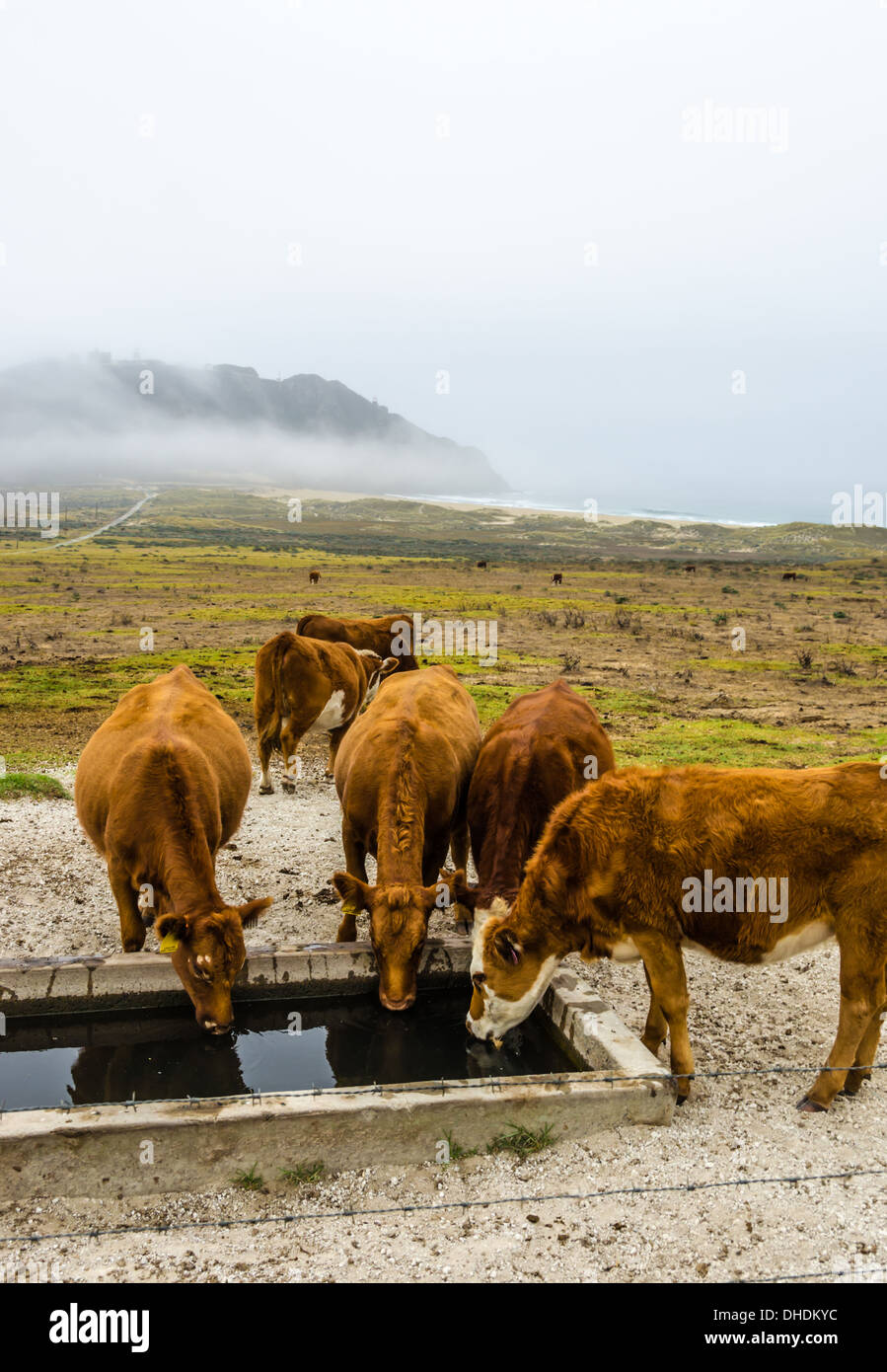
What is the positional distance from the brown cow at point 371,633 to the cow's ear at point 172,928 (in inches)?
429

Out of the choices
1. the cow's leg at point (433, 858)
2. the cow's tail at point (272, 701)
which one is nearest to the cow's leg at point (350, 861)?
the cow's leg at point (433, 858)

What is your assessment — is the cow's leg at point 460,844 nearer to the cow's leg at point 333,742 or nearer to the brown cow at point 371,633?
the cow's leg at point 333,742

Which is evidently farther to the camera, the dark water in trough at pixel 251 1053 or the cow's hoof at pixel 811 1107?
the dark water in trough at pixel 251 1053

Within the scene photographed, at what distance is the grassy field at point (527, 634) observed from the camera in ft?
56.2

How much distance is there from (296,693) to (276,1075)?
290 inches

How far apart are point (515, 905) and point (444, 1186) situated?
1668mm

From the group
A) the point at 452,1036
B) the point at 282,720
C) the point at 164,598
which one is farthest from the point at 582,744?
the point at 164,598

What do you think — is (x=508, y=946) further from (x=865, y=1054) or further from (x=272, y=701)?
(x=272, y=701)

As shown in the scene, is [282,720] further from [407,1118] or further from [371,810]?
[407,1118]

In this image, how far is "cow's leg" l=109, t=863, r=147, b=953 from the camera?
253 inches

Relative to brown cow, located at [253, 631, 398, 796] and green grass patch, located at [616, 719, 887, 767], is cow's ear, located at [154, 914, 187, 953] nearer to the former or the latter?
brown cow, located at [253, 631, 398, 796]

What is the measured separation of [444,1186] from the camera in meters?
4.90

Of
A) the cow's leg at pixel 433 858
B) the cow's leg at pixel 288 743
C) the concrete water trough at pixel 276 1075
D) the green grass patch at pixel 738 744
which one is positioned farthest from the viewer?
the green grass patch at pixel 738 744

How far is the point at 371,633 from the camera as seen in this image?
1712cm
